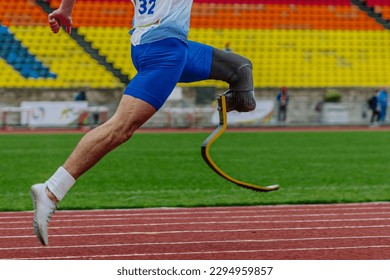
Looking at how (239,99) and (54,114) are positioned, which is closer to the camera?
(239,99)

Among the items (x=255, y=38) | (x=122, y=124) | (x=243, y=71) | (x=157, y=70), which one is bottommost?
(x=255, y=38)

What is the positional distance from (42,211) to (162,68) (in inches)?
41.3

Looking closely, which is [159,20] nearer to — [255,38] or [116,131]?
[116,131]

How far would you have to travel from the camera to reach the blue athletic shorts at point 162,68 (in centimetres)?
466

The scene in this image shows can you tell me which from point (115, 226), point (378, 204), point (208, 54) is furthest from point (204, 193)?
point (208, 54)

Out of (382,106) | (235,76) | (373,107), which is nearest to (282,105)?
(373,107)

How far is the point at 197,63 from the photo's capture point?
5016 millimetres

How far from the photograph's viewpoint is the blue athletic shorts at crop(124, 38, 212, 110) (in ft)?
15.3

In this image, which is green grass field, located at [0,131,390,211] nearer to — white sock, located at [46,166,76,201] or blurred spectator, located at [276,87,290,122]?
white sock, located at [46,166,76,201]

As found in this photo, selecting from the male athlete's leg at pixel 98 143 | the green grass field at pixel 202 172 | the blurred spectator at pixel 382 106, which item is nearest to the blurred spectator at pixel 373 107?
the blurred spectator at pixel 382 106

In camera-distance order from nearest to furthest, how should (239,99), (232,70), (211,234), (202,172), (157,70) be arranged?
(157,70)
(232,70)
(239,99)
(211,234)
(202,172)

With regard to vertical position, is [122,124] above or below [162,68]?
below

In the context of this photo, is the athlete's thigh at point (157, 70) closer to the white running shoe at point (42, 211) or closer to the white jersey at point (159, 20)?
the white jersey at point (159, 20)

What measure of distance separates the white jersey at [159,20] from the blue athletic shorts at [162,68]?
0.04 m
